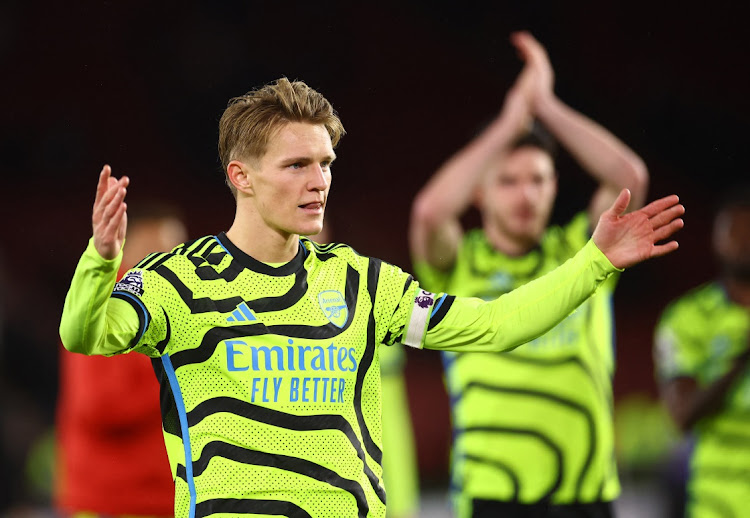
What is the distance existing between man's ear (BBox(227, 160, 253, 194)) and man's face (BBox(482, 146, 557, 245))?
1.94 meters

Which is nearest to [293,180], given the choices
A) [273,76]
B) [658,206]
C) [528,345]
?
[658,206]

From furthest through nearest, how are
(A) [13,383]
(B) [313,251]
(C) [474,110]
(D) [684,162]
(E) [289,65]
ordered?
(D) [684,162]
(C) [474,110]
(E) [289,65]
(A) [13,383]
(B) [313,251]

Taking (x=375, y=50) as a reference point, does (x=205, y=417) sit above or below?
below

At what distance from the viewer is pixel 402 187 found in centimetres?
1163

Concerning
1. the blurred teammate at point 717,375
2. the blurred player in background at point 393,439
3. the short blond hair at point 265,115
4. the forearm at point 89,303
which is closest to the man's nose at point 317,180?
the short blond hair at point 265,115

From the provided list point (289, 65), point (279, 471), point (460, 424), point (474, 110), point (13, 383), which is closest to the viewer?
point (279, 471)

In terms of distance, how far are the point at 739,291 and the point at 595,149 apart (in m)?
1.23

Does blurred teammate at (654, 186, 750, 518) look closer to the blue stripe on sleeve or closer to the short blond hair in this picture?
the short blond hair

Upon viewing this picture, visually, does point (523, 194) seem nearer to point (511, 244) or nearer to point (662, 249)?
point (511, 244)

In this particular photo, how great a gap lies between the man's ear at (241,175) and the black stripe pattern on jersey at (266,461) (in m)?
0.67

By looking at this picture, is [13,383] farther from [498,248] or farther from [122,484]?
[498,248]

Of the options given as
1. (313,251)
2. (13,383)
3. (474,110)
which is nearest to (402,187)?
(474,110)

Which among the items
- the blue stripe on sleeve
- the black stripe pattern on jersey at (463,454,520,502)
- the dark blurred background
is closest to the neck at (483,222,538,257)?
the black stripe pattern on jersey at (463,454,520,502)

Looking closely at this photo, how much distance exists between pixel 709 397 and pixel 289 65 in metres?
6.70
